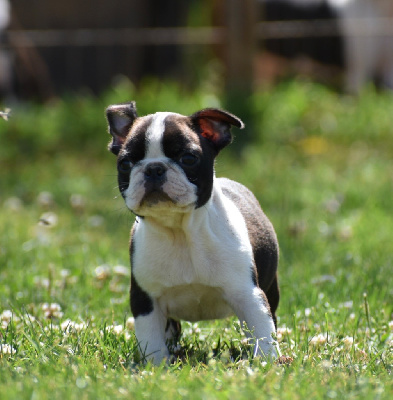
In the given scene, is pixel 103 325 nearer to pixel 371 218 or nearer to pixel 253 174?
pixel 371 218

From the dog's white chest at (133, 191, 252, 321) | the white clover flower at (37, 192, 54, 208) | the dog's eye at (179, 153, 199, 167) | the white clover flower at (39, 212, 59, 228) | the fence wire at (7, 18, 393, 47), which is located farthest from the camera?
the fence wire at (7, 18, 393, 47)

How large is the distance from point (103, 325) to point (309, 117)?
6.12 meters

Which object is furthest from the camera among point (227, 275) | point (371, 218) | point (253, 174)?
point (253, 174)

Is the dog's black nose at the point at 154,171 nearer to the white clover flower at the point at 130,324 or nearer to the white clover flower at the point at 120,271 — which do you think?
the white clover flower at the point at 130,324

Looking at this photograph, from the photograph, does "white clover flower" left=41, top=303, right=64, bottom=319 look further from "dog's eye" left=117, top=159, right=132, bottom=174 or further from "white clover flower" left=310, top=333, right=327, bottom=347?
"white clover flower" left=310, top=333, right=327, bottom=347

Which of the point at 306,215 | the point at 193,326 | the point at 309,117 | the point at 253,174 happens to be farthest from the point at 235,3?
the point at 193,326

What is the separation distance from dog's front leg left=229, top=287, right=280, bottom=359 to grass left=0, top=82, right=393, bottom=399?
3.4 inches

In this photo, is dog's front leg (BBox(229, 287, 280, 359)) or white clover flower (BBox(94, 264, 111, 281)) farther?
white clover flower (BBox(94, 264, 111, 281))

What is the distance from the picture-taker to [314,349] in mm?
3811

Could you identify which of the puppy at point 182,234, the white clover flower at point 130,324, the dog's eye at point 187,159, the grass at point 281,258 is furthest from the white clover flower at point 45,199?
the dog's eye at point 187,159

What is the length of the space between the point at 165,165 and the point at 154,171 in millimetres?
62

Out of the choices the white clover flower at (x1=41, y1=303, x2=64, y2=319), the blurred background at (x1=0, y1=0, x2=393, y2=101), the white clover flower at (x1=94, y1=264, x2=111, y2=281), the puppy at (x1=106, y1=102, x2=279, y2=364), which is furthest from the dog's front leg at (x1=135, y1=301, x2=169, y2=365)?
the blurred background at (x1=0, y1=0, x2=393, y2=101)

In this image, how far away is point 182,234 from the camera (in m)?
3.84

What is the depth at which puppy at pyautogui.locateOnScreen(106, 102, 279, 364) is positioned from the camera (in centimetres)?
362
